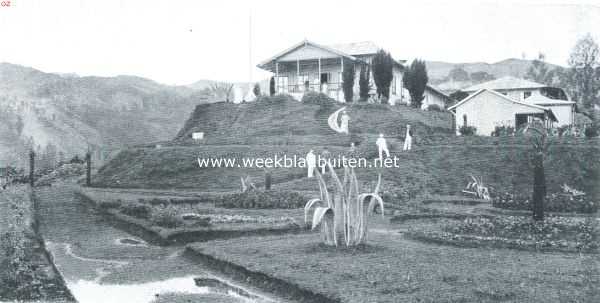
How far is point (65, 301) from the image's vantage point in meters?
7.24

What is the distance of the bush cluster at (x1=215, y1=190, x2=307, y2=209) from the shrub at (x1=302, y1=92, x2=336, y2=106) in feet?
51.4

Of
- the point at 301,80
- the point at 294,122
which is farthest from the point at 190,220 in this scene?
the point at 301,80

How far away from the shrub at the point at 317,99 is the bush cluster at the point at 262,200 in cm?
1568

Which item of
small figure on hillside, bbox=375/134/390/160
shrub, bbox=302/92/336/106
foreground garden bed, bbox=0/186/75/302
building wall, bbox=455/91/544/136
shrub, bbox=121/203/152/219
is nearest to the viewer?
foreground garden bed, bbox=0/186/75/302

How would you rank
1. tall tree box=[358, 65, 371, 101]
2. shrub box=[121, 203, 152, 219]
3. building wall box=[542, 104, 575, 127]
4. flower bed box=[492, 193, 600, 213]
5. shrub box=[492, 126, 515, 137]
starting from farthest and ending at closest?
building wall box=[542, 104, 575, 127] → tall tree box=[358, 65, 371, 101] → shrub box=[492, 126, 515, 137] → flower bed box=[492, 193, 600, 213] → shrub box=[121, 203, 152, 219]

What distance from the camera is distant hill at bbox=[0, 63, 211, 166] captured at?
2759 centimetres

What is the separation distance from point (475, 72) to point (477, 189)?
306 feet

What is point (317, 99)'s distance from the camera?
32.1m

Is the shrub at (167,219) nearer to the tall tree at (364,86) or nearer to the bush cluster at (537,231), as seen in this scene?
the bush cluster at (537,231)

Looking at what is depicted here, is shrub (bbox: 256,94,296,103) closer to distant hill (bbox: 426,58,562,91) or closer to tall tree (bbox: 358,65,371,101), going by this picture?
tall tree (bbox: 358,65,371,101)

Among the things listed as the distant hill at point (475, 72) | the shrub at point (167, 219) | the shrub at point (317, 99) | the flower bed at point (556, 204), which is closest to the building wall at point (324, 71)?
the shrub at point (317, 99)

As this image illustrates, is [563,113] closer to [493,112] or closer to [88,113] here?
[493,112]

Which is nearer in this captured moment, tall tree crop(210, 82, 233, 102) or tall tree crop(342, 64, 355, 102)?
tall tree crop(210, 82, 233, 102)

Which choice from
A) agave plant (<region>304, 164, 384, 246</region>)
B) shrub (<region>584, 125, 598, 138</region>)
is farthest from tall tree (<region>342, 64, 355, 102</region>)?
agave plant (<region>304, 164, 384, 246</region>)
